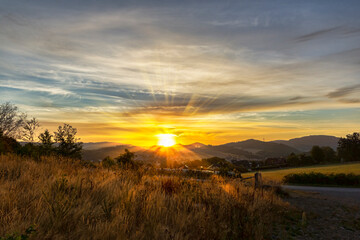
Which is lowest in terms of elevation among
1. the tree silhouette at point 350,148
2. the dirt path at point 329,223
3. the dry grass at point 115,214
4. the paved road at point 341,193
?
the paved road at point 341,193

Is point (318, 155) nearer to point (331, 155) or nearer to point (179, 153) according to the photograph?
point (331, 155)

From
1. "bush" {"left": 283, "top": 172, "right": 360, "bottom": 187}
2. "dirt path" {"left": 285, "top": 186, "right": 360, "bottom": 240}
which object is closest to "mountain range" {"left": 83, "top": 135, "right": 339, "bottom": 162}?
"dirt path" {"left": 285, "top": 186, "right": 360, "bottom": 240}

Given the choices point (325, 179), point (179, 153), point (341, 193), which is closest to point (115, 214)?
point (341, 193)

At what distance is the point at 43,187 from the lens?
5.75 m

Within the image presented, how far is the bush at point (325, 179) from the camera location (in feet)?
69.9

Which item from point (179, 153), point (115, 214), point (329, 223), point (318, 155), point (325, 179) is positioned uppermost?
point (318, 155)

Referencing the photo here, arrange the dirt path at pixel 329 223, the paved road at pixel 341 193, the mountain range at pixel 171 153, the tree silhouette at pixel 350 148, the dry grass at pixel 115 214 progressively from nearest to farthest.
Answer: the dry grass at pixel 115 214 → the dirt path at pixel 329 223 → the paved road at pixel 341 193 → the mountain range at pixel 171 153 → the tree silhouette at pixel 350 148

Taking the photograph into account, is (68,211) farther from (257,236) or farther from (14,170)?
(14,170)

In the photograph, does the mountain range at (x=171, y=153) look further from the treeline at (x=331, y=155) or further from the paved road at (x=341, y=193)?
the treeline at (x=331, y=155)

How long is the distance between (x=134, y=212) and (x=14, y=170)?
516 centimetres

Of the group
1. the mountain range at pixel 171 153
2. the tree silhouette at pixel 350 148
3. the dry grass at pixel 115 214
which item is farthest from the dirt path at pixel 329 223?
the tree silhouette at pixel 350 148

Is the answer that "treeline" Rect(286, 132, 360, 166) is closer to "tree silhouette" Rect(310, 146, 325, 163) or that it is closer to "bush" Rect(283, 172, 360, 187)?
"tree silhouette" Rect(310, 146, 325, 163)

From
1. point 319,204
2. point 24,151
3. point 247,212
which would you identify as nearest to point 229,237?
point 247,212

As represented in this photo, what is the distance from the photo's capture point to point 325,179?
22.7 meters
